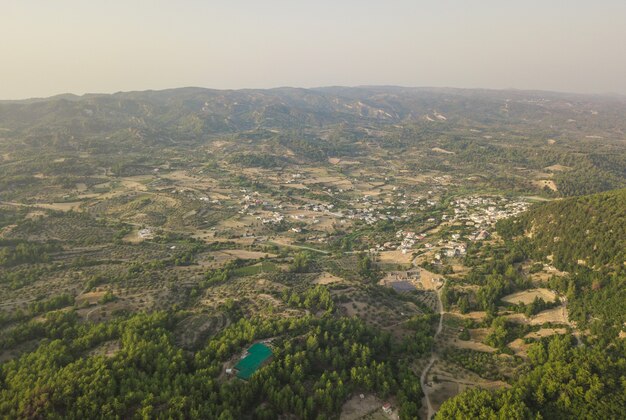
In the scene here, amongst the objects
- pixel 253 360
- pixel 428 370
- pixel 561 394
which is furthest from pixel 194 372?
pixel 561 394

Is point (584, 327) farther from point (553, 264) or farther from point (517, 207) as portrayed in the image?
point (517, 207)

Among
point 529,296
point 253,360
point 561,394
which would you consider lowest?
point 529,296

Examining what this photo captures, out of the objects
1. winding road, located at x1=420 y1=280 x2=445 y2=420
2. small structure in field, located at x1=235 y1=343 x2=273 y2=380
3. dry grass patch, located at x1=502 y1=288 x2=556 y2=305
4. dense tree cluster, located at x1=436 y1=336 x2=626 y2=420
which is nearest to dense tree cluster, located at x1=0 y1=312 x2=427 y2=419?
small structure in field, located at x1=235 y1=343 x2=273 y2=380

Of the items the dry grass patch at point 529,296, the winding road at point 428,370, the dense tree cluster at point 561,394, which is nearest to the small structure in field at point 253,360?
the winding road at point 428,370

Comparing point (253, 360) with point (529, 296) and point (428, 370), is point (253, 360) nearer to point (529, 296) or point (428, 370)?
point (428, 370)

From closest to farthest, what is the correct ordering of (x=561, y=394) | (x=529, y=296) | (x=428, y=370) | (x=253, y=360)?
(x=561, y=394) → (x=253, y=360) → (x=428, y=370) → (x=529, y=296)

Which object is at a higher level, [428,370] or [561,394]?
[561,394]

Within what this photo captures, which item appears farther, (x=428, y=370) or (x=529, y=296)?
(x=529, y=296)

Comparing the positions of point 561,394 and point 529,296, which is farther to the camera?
point 529,296

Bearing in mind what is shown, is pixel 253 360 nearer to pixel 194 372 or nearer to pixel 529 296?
pixel 194 372

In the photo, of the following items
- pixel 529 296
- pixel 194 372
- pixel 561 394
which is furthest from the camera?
pixel 529 296

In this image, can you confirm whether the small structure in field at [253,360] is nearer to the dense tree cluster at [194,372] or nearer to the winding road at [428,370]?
the dense tree cluster at [194,372]

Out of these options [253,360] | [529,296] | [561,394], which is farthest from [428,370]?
[529,296]
